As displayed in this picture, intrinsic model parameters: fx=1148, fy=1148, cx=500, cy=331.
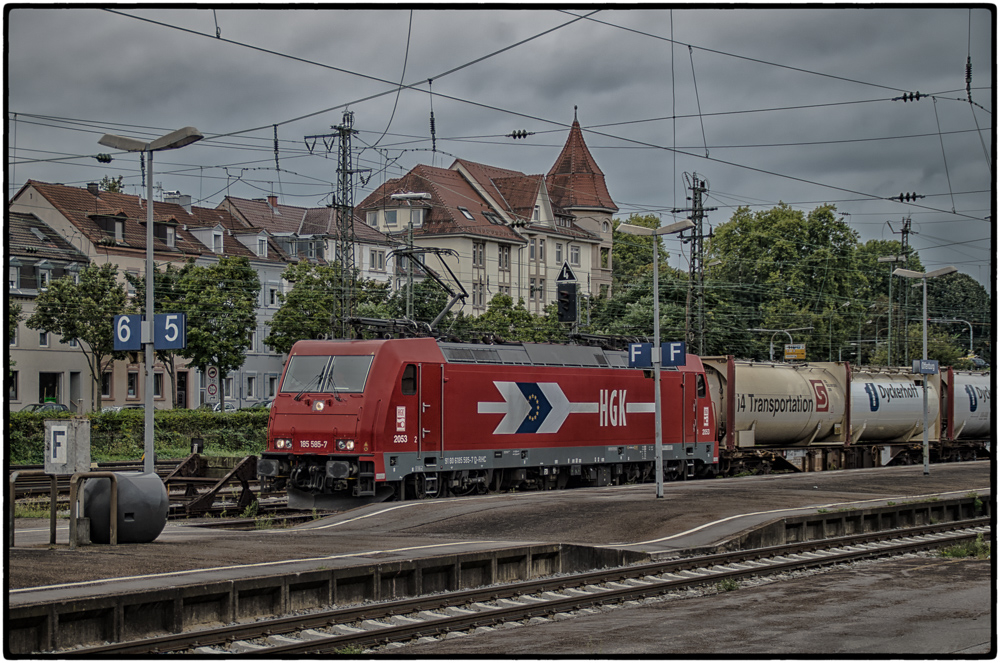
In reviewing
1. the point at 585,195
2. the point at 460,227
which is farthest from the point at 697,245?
the point at 585,195

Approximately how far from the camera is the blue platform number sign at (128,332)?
60.4 ft

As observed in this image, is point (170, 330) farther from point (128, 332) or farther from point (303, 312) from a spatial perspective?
point (303, 312)

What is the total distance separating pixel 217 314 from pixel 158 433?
1529 centimetres

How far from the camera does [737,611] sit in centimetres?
1284

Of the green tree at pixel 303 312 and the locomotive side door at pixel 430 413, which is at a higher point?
the green tree at pixel 303 312

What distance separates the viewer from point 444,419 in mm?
24406

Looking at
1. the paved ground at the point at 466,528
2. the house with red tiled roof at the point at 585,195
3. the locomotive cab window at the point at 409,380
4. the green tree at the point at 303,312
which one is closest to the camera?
the paved ground at the point at 466,528

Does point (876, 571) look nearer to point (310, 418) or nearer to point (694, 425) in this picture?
point (310, 418)

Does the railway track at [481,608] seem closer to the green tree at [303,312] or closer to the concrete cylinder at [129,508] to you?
the concrete cylinder at [129,508]

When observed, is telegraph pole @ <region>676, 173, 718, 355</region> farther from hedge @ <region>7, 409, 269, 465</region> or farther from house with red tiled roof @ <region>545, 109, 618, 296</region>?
house with red tiled roof @ <region>545, 109, 618, 296</region>

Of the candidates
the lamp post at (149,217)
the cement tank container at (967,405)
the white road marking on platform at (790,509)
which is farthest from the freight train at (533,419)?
the white road marking on platform at (790,509)

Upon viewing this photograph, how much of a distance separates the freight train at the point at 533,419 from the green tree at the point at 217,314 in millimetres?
28412

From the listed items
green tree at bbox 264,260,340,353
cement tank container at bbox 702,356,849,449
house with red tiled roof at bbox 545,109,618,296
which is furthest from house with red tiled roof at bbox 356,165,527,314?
cement tank container at bbox 702,356,849,449

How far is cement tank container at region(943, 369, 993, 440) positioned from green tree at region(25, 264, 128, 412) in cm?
3727
